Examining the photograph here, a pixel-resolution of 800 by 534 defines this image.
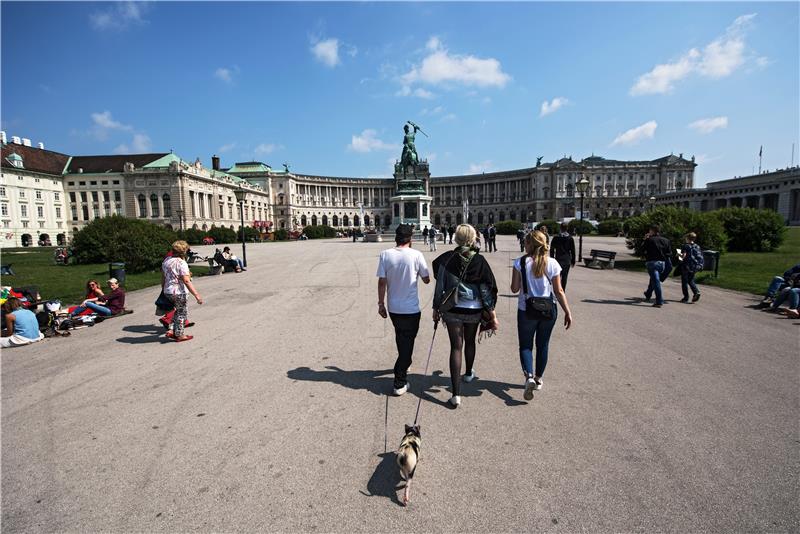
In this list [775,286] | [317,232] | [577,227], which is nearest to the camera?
[775,286]

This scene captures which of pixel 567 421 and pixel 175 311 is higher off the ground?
pixel 175 311

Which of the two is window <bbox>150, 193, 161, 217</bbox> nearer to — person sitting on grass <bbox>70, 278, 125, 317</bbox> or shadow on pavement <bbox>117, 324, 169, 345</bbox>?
person sitting on grass <bbox>70, 278, 125, 317</bbox>

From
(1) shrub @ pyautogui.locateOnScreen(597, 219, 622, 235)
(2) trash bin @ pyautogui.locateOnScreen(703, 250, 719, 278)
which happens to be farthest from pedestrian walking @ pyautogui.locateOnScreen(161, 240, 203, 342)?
(1) shrub @ pyautogui.locateOnScreen(597, 219, 622, 235)

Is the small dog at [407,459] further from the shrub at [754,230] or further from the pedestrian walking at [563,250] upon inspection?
the shrub at [754,230]

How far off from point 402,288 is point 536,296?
1.65 meters

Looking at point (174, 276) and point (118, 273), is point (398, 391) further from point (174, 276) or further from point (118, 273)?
point (118, 273)

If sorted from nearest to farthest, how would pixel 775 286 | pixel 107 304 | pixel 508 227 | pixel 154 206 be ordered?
1. pixel 107 304
2. pixel 775 286
3. pixel 508 227
4. pixel 154 206

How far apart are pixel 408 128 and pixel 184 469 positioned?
59908 mm

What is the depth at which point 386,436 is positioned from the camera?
4027mm

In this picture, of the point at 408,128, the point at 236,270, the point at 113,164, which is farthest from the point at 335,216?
the point at 236,270

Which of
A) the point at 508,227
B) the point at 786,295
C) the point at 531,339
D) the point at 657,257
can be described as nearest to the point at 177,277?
the point at 531,339

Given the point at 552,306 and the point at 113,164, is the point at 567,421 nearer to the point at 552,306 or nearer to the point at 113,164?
the point at 552,306

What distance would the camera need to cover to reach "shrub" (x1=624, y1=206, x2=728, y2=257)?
17.3m

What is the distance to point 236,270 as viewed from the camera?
747 inches
